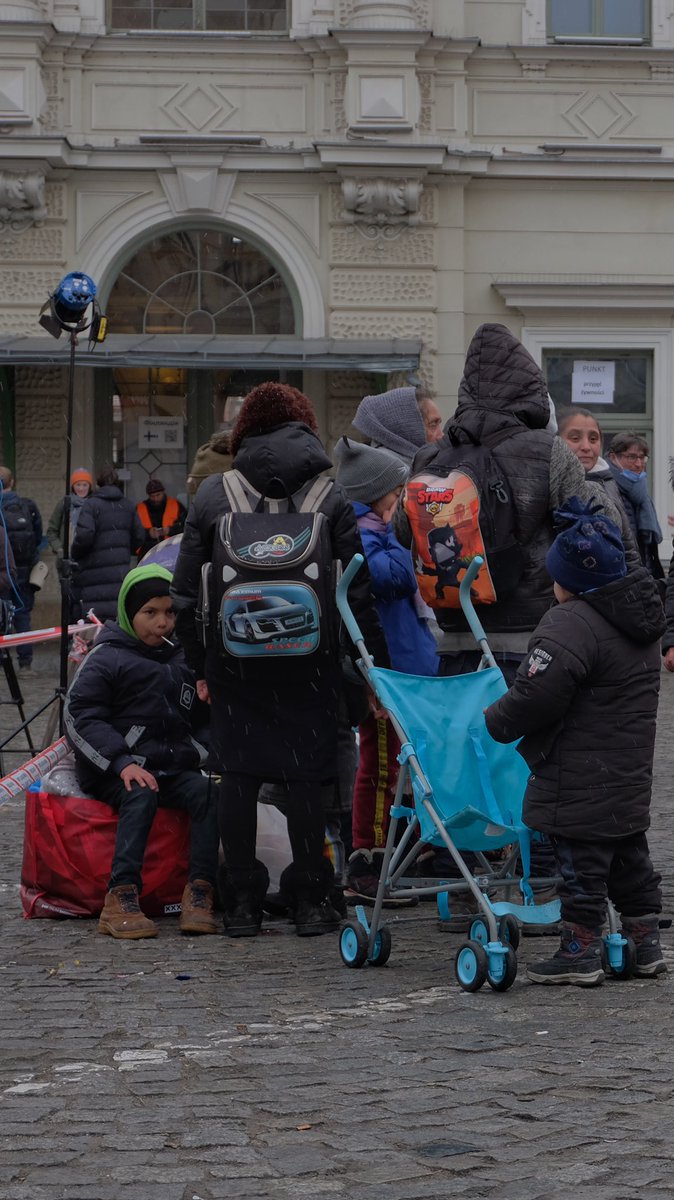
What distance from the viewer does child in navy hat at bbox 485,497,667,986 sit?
537cm

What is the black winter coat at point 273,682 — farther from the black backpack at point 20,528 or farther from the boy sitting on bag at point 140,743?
the black backpack at point 20,528

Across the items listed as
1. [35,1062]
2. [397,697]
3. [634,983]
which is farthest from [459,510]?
[35,1062]

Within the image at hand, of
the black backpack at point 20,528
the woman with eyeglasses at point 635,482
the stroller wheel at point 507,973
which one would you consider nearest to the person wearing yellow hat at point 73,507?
the black backpack at point 20,528

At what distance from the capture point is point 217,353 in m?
17.5

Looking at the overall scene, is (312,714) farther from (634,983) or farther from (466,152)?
(466,152)

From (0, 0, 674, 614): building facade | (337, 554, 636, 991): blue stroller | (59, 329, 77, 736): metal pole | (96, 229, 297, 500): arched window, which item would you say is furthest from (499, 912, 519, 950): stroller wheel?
(96, 229, 297, 500): arched window

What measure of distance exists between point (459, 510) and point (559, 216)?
1321 centimetres

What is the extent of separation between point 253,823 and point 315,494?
3.56 ft

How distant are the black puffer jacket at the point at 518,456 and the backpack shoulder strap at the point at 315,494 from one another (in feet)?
0.90

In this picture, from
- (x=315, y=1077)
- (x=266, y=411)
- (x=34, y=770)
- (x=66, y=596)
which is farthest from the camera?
(x=66, y=596)

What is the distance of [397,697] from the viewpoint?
5727 mm

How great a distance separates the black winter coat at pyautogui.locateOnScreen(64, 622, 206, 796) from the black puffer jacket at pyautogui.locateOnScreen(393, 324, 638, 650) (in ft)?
3.21

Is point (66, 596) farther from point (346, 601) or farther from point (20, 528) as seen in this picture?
point (20, 528)

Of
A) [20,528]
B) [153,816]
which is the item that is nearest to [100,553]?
[20,528]
